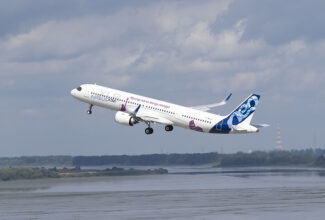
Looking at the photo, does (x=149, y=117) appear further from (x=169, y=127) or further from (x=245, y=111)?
(x=245, y=111)

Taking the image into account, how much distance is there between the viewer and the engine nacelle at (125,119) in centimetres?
12875

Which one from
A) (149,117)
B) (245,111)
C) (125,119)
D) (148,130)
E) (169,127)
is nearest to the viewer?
(245,111)

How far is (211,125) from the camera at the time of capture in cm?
12325

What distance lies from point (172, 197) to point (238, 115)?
1983 centimetres

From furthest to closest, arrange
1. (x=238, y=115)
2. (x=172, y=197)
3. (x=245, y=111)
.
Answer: (x=172, y=197), (x=245, y=111), (x=238, y=115)

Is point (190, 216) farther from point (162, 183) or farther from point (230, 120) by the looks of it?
point (162, 183)

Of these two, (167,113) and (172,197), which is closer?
(167,113)

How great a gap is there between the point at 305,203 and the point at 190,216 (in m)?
22.6

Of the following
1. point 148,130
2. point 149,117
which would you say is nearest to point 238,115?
point 149,117

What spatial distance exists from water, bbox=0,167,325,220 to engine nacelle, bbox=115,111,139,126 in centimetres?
1316

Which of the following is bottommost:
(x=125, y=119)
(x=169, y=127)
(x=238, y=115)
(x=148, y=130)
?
(x=148, y=130)

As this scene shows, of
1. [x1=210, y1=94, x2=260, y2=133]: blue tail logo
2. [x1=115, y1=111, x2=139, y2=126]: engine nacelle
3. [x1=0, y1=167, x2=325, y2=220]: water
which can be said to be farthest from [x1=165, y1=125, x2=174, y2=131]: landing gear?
[x1=0, y1=167, x2=325, y2=220]: water

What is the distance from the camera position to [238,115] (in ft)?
408

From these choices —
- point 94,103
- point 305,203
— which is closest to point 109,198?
point 94,103
